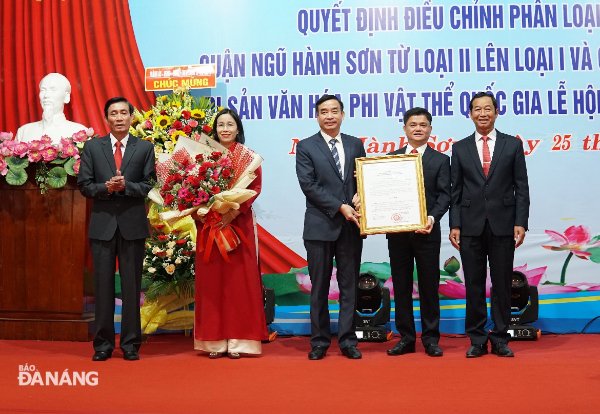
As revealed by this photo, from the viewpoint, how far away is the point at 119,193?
397 centimetres

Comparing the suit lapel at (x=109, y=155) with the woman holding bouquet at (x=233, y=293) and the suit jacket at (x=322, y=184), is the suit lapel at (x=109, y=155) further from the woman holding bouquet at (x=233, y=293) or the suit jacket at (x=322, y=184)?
the suit jacket at (x=322, y=184)

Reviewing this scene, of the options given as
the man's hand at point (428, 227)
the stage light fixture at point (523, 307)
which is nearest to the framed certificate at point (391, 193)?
the man's hand at point (428, 227)

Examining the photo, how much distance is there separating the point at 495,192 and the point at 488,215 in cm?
13

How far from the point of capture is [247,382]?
3344mm

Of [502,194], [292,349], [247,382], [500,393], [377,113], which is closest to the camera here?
[500,393]

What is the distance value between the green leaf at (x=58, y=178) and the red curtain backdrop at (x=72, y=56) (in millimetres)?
857

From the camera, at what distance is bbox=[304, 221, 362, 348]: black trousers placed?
402 cm

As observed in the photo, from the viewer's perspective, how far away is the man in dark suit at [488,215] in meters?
3.96

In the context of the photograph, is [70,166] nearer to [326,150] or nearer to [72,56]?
[72,56]

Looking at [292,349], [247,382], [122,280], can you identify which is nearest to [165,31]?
[122,280]

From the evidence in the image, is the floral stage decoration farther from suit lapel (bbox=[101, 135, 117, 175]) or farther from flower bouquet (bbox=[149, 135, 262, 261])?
flower bouquet (bbox=[149, 135, 262, 261])

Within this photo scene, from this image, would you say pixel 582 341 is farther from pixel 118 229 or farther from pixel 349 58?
pixel 118 229

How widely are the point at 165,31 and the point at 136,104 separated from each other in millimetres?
575

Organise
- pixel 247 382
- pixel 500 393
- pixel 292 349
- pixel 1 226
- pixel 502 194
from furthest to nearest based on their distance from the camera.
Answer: pixel 1 226
pixel 292 349
pixel 502 194
pixel 247 382
pixel 500 393
